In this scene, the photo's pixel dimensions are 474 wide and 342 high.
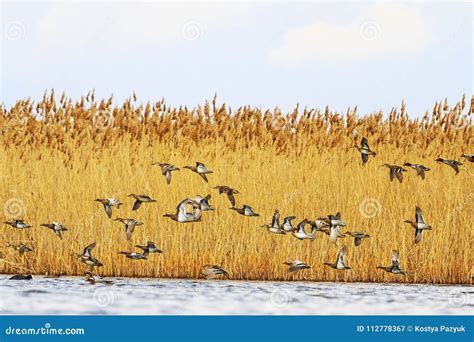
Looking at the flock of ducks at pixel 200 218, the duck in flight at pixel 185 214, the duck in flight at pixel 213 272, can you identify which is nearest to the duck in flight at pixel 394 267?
the flock of ducks at pixel 200 218

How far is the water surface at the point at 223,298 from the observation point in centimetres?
706

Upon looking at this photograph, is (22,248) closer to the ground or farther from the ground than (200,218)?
closer to the ground

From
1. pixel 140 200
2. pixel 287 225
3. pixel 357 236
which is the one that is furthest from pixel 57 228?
pixel 357 236

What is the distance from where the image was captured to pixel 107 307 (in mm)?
7055

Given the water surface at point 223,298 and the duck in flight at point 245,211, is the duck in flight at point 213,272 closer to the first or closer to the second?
the water surface at point 223,298

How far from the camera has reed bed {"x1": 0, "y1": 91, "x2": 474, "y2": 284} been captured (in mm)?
8523

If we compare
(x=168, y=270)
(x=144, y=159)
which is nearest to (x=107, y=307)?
(x=168, y=270)

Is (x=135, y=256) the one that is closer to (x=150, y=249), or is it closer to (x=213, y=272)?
(x=150, y=249)

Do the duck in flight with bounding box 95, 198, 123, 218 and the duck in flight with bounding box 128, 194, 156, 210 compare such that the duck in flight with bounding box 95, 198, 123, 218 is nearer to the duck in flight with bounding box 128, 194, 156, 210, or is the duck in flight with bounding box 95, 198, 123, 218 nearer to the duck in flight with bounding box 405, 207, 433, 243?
the duck in flight with bounding box 128, 194, 156, 210

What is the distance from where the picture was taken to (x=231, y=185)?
30.1ft

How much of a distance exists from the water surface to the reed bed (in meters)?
0.35

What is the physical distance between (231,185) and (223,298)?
203cm

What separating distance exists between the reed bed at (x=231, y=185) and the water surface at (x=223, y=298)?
351 millimetres

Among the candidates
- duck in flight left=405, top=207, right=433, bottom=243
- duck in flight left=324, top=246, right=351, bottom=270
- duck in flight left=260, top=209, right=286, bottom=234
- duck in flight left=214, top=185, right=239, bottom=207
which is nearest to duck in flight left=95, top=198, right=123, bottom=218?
duck in flight left=214, top=185, right=239, bottom=207
